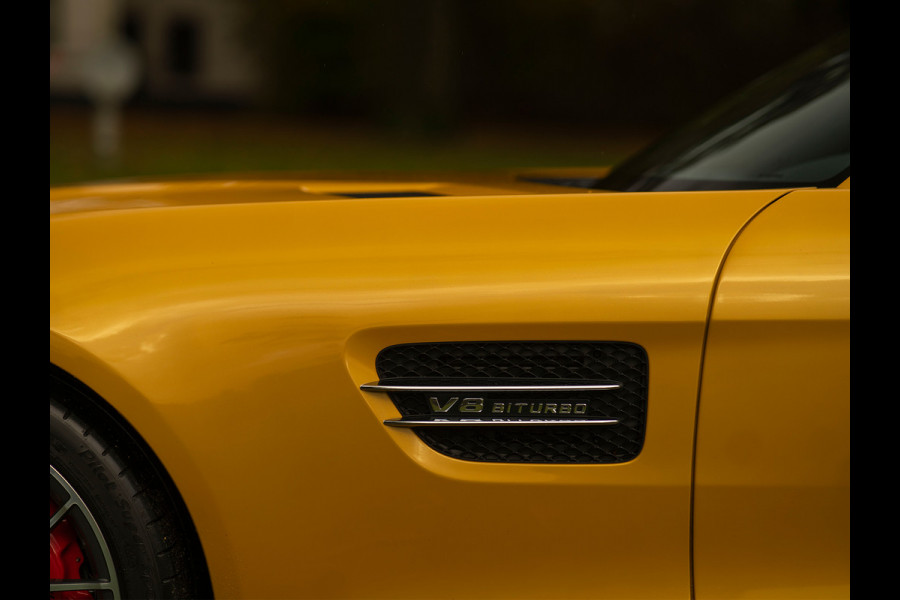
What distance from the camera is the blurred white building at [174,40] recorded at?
1212 inches

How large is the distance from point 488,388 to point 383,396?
168 millimetres

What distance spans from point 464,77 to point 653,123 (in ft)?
17.1

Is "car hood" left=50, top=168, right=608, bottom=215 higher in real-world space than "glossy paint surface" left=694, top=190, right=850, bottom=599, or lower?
higher

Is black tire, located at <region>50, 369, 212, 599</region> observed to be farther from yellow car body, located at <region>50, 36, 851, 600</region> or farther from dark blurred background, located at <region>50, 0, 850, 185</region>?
dark blurred background, located at <region>50, 0, 850, 185</region>

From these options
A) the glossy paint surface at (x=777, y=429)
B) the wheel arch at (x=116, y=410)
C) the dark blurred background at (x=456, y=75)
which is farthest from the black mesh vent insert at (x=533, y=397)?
the dark blurred background at (x=456, y=75)

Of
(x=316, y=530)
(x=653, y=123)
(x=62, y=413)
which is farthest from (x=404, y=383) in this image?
(x=653, y=123)

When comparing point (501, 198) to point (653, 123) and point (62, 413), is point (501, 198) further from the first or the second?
point (653, 123)

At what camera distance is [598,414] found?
5.26ft

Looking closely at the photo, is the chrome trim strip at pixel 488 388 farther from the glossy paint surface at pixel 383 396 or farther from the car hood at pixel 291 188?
the car hood at pixel 291 188

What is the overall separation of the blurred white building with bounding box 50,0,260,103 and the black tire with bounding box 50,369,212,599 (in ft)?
94.6

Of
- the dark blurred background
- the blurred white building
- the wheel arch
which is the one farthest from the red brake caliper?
the blurred white building

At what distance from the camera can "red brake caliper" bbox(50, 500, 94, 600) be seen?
1.75 metres

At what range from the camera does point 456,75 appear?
1036 inches

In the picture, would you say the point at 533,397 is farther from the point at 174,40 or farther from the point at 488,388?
the point at 174,40
